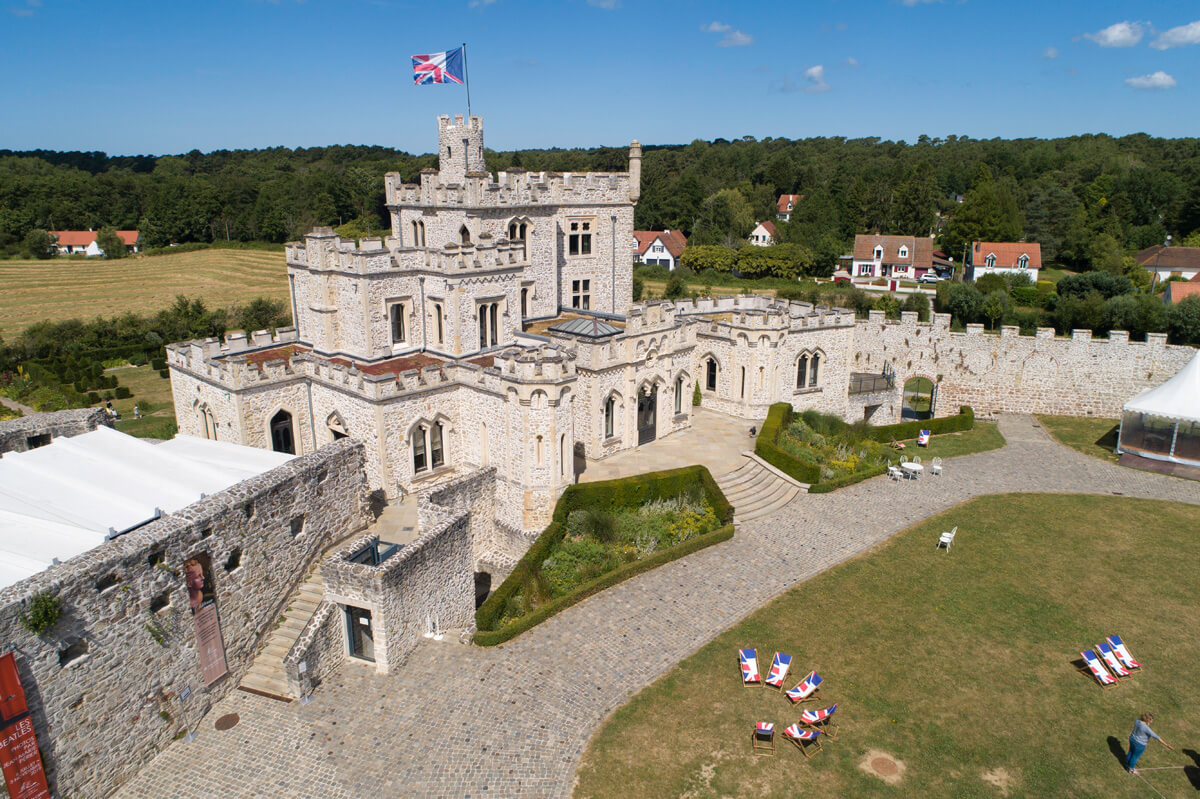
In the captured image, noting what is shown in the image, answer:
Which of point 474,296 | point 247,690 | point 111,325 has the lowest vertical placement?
point 247,690

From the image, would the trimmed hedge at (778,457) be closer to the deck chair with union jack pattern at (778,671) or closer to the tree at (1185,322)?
the deck chair with union jack pattern at (778,671)

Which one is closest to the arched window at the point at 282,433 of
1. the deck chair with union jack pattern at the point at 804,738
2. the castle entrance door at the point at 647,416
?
the castle entrance door at the point at 647,416

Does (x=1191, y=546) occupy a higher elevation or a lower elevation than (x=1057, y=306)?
lower

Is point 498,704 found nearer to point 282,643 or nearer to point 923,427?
point 282,643

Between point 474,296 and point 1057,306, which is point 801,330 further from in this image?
point 1057,306

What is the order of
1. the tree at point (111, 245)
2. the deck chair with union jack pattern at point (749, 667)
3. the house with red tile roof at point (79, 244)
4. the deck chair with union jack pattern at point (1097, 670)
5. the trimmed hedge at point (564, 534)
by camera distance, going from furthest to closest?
the house with red tile roof at point (79, 244) → the tree at point (111, 245) → the trimmed hedge at point (564, 534) → the deck chair with union jack pattern at point (1097, 670) → the deck chair with union jack pattern at point (749, 667)

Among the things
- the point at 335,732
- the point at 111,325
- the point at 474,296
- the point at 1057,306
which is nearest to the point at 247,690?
the point at 335,732

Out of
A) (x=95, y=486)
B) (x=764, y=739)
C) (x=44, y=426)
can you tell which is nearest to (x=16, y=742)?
(x=95, y=486)
